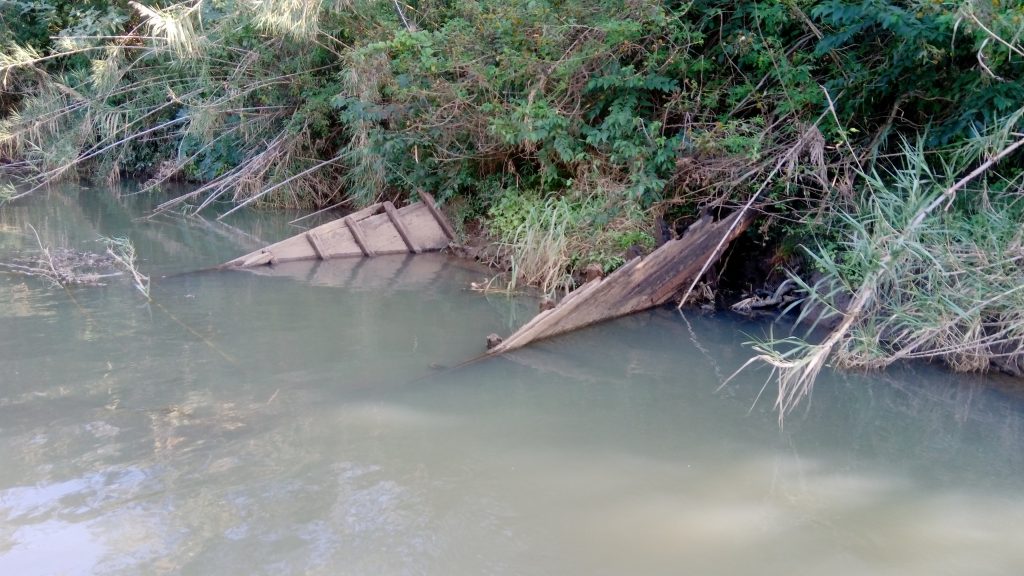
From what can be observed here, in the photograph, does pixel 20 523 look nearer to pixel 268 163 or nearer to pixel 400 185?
pixel 400 185

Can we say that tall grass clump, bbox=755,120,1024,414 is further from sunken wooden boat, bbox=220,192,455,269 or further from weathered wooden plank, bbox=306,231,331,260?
weathered wooden plank, bbox=306,231,331,260

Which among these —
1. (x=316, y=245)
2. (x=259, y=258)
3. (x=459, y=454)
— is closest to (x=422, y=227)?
(x=316, y=245)

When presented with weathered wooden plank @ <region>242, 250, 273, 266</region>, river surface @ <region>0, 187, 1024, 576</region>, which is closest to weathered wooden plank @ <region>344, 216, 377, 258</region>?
weathered wooden plank @ <region>242, 250, 273, 266</region>

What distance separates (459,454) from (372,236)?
5733 mm

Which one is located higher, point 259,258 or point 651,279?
point 259,258

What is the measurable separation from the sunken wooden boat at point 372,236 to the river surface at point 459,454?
2153mm

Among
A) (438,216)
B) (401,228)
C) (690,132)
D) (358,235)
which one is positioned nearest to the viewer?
(690,132)

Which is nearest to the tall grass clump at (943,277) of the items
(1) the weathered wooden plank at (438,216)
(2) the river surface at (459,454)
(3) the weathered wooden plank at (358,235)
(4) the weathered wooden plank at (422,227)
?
(2) the river surface at (459,454)

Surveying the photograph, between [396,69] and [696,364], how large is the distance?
5.54 metres

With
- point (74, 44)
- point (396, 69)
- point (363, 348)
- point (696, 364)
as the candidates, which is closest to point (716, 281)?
point (696, 364)

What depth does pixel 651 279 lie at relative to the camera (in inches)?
292

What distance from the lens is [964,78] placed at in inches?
251

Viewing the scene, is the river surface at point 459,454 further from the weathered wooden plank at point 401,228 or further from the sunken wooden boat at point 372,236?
the weathered wooden plank at point 401,228

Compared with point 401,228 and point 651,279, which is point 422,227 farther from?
point 651,279
